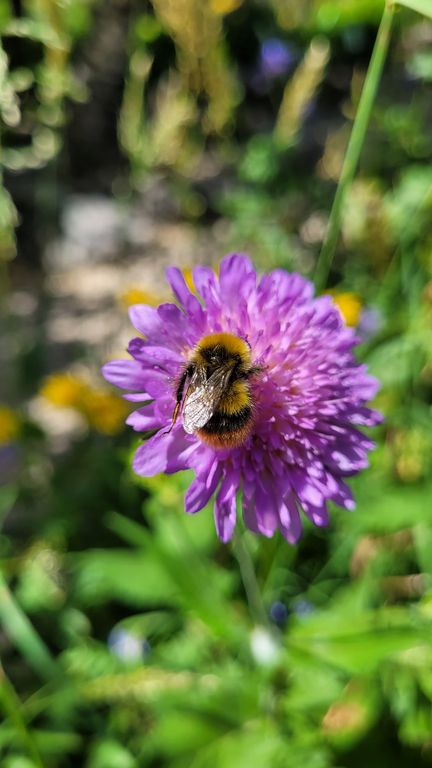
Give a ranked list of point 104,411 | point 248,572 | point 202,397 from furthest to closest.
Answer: point 104,411 → point 248,572 → point 202,397

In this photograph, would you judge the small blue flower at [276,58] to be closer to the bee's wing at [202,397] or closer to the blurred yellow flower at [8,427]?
the blurred yellow flower at [8,427]

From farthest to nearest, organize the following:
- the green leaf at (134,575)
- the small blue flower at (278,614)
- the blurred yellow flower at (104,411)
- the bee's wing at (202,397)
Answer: the blurred yellow flower at (104,411), the small blue flower at (278,614), the green leaf at (134,575), the bee's wing at (202,397)

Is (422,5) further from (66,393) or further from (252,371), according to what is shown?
(66,393)

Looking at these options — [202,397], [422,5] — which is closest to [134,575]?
[202,397]

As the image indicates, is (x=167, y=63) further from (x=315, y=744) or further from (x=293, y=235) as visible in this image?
(x=315, y=744)

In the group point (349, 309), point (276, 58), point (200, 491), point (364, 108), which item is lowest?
point (200, 491)

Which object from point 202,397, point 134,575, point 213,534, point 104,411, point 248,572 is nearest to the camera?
point 202,397

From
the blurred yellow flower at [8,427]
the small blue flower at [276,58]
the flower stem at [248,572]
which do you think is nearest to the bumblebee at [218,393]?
the flower stem at [248,572]

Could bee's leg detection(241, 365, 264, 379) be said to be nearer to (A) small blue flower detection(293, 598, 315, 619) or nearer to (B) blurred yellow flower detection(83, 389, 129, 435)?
(A) small blue flower detection(293, 598, 315, 619)
